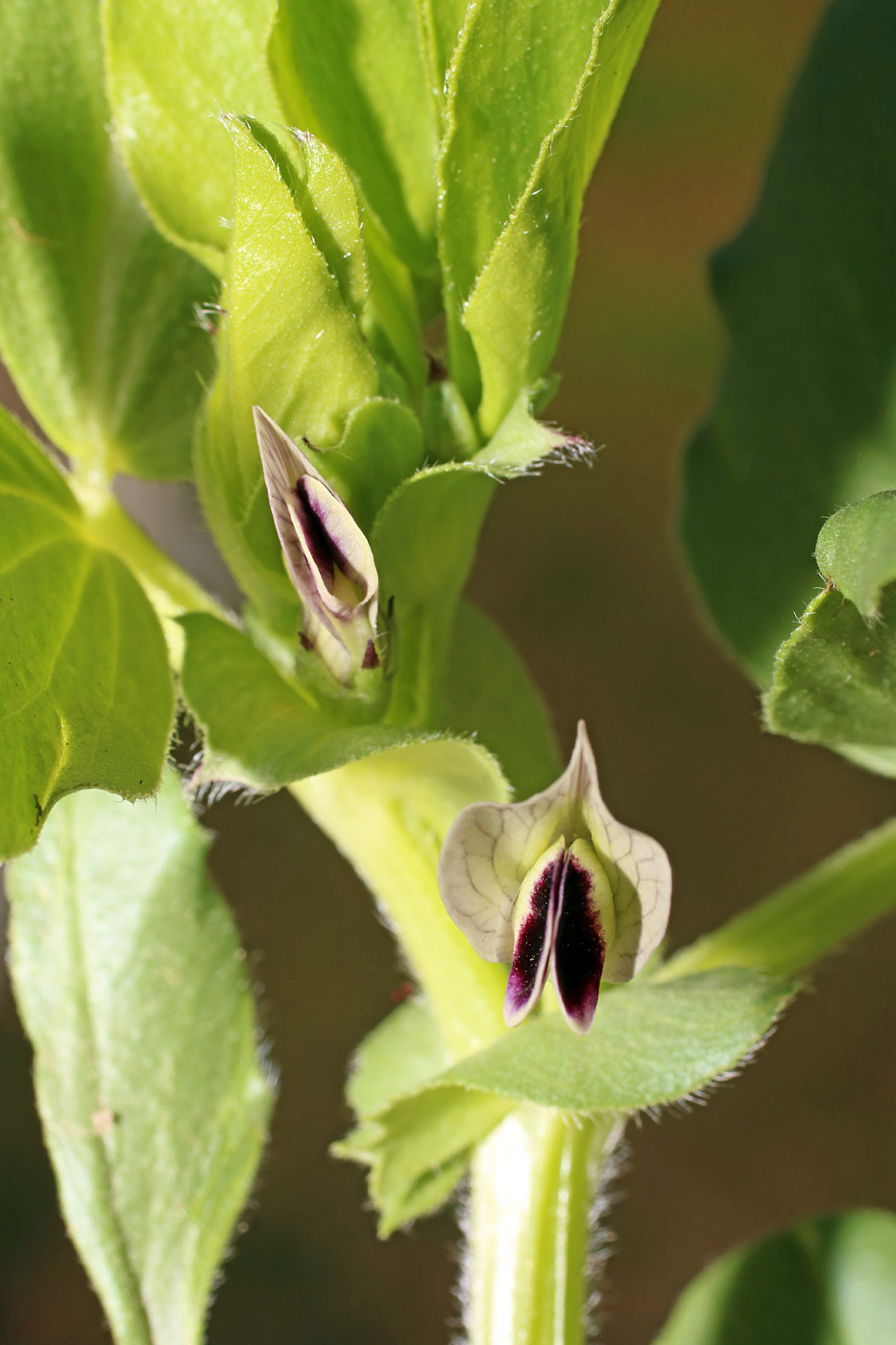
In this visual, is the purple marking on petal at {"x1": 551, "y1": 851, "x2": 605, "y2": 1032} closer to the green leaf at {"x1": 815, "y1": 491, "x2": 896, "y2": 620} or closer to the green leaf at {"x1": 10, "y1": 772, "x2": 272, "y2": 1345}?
the green leaf at {"x1": 815, "y1": 491, "x2": 896, "y2": 620}

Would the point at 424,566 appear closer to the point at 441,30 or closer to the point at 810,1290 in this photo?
the point at 441,30

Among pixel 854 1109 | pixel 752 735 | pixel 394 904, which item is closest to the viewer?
pixel 394 904

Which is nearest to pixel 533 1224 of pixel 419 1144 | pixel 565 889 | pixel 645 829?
pixel 419 1144

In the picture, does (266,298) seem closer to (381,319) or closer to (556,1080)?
(381,319)

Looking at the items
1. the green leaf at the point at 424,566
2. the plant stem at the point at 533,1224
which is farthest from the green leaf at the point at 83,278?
the plant stem at the point at 533,1224

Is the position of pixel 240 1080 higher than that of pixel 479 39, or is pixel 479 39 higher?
pixel 479 39

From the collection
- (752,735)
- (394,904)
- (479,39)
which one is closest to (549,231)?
(479,39)

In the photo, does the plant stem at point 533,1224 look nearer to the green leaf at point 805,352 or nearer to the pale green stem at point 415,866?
the pale green stem at point 415,866
